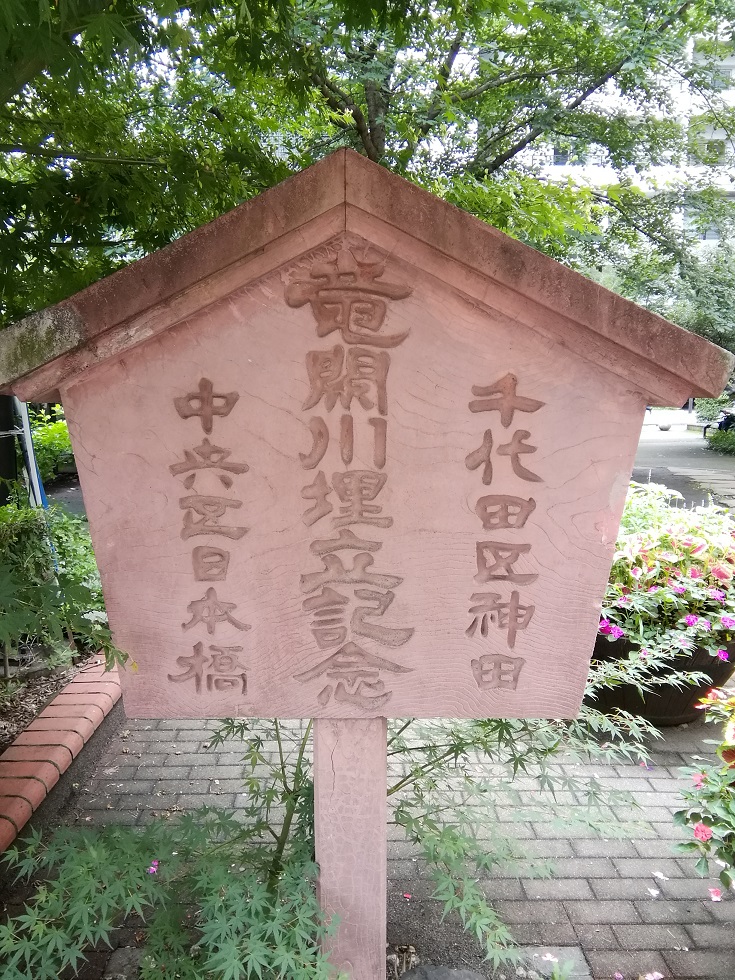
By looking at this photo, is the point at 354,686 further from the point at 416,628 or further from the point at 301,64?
the point at 301,64

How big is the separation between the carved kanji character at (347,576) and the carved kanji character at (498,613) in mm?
219

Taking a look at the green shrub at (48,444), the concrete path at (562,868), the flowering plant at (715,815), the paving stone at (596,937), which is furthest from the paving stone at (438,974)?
the green shrub at (48,444)

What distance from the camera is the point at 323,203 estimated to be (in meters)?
1.38

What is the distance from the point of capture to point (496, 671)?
1725 mm

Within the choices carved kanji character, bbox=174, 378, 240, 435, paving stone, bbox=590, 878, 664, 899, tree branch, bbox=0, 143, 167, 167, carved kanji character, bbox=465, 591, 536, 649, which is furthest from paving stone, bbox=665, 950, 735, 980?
tree branch, bbox=0, 143, 167, 167

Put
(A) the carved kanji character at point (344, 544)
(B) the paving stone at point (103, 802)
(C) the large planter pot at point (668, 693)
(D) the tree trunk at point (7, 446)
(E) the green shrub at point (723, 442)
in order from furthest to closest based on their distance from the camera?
(E) the green shrub at point (723, 442) → (D) the tree trunk at point (7, 446) → (C) the large planter pot at point (668, 693) → (B) the paving stone at point (103, 802) → (A) the carved kanji character at point (344, 544)

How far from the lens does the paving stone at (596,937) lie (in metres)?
2.43

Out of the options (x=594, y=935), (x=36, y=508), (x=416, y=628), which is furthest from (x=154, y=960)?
(x=36, y=508)

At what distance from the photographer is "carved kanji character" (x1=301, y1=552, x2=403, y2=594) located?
1.61 metres

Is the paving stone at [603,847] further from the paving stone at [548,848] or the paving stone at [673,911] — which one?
the paving stone at [673,911]

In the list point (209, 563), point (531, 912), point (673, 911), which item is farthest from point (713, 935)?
point (209, 563)

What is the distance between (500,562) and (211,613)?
744mm

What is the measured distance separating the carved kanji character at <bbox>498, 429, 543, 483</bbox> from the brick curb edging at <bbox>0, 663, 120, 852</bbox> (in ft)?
7.34

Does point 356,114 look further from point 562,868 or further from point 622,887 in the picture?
point 622,887
